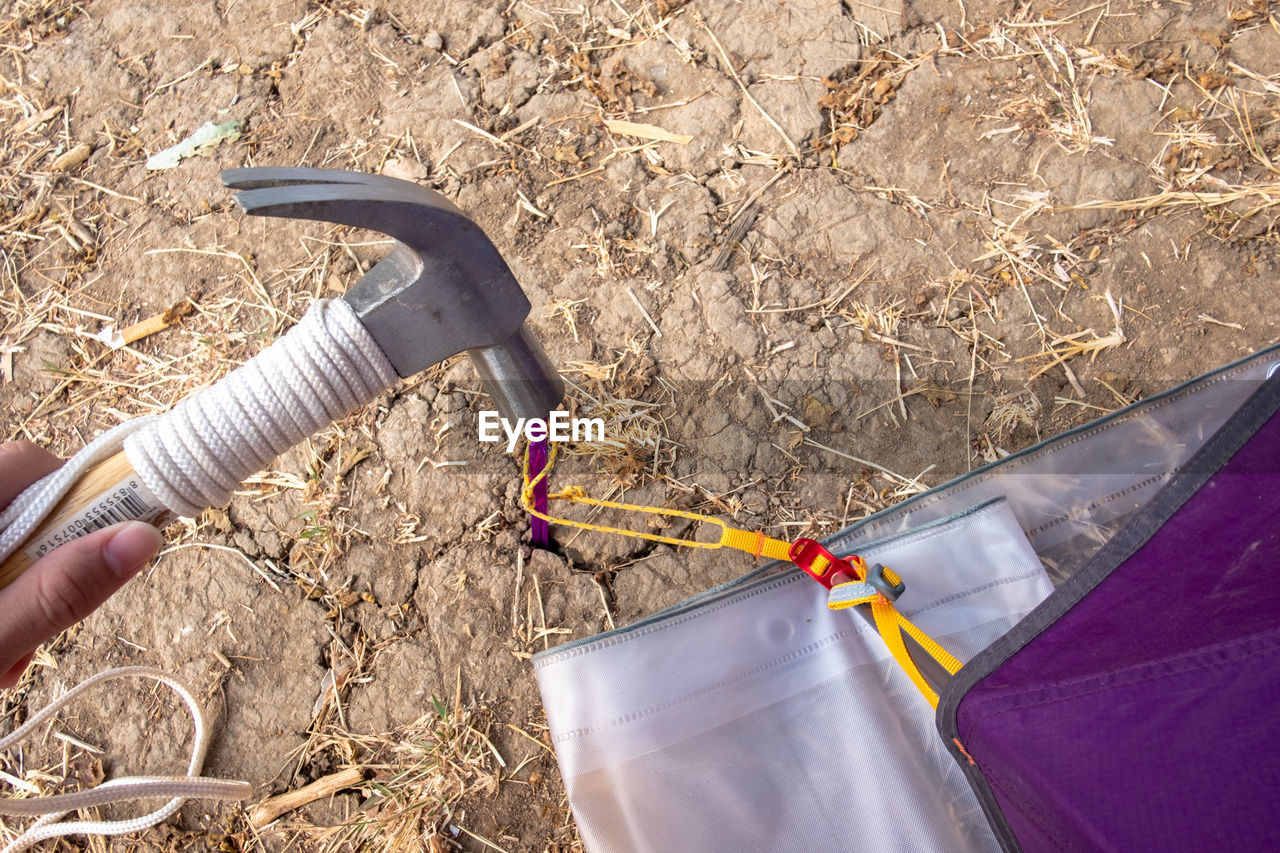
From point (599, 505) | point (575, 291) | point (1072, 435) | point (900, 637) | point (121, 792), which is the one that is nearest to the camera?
point (900, 637)

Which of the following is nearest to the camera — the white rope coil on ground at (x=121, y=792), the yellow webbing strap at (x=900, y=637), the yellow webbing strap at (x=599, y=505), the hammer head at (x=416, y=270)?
the hammer head at (x=416, y=270)

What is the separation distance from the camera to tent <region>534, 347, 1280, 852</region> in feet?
3.46

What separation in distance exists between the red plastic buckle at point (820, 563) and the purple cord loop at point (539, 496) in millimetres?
618

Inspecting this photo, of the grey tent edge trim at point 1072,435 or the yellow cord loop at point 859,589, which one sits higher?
the yellow cord loop at point 859,589

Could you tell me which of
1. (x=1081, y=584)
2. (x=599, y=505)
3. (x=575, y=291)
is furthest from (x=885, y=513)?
(x=575, y=291)

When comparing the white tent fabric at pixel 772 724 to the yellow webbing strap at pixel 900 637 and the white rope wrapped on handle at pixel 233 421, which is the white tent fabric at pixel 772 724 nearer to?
the yellow webbing strap at pixel 900 637

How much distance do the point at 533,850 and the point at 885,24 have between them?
253cm

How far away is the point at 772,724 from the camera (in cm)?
151

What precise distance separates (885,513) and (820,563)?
26 cm

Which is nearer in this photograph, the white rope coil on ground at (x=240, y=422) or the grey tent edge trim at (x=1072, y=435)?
the white rope coil on ground at (x=240, y=422)

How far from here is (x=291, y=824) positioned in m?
1.72

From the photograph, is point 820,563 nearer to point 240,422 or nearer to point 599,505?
point 599,505

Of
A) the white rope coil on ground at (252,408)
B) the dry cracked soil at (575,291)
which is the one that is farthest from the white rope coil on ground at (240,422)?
the dry cracked soil at (575,291)

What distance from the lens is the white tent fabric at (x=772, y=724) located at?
56.7 inches
